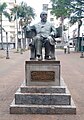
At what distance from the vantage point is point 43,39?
8172 millimetres

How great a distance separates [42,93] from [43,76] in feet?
1.48

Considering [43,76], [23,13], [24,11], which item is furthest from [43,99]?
[24,11]

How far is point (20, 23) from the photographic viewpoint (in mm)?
69562

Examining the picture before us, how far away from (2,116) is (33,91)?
3.56 feet

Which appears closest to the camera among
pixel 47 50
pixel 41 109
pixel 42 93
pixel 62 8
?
pixel 41 109

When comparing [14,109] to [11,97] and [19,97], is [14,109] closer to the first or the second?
[19,97]

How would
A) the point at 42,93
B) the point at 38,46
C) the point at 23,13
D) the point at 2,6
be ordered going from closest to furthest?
1. the point at 42,93
2. the point at 38,46
3. the point at 2,6
4. the point at 23,13

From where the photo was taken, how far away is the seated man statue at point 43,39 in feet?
26.7

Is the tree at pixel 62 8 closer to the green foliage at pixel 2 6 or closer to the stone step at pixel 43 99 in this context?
the green foliage at pixel 2 6

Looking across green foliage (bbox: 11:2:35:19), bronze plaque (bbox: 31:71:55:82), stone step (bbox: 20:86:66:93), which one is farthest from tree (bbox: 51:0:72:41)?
stone step (bbox: 20:86:66:93)

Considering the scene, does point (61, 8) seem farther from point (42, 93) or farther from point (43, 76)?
point (42, 93)

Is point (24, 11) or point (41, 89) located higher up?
point (24, 11)

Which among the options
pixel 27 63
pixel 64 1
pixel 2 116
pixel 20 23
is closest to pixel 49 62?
pixel 27 63

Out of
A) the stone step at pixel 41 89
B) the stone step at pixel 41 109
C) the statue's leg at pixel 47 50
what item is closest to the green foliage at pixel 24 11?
the statue's leg at pixel 47 50
